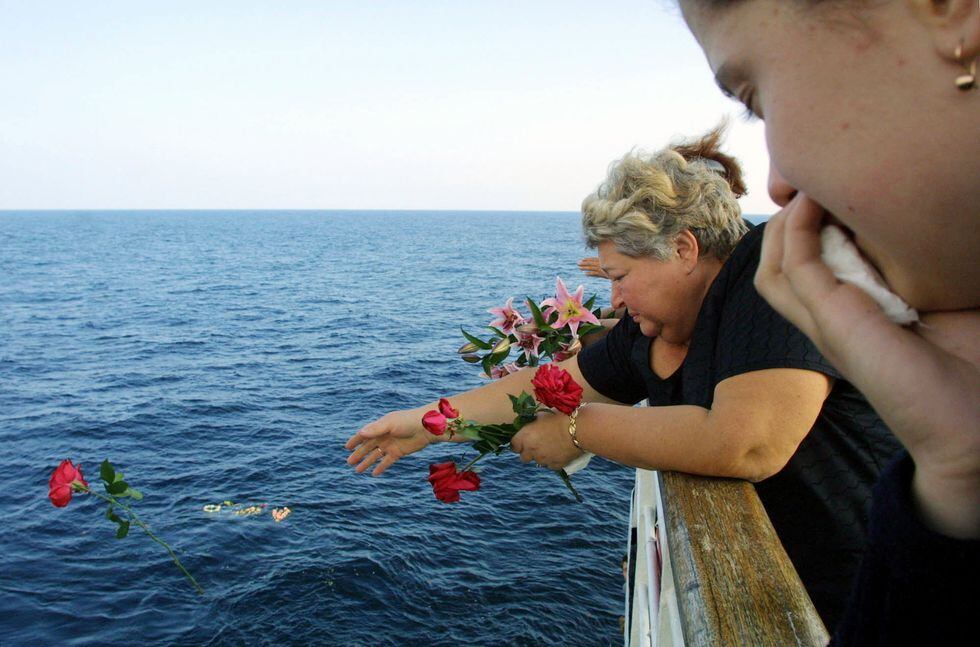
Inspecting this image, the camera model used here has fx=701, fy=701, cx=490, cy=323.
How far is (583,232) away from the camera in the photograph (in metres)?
2.76

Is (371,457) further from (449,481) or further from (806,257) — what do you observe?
(806,257)

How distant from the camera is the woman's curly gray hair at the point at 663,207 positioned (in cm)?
253

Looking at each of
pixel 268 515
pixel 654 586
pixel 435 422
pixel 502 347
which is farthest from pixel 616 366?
pixel 268 515

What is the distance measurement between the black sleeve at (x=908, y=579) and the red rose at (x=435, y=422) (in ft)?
6.17

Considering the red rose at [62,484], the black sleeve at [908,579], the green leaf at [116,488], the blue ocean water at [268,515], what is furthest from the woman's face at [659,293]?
the blue ocean water at [268,515]

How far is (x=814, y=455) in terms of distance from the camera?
2.01 metres

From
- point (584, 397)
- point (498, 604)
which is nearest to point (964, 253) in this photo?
point (584, 397)

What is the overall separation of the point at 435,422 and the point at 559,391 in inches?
20.5

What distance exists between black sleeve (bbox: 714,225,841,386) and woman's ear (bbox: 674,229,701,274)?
0.30 m

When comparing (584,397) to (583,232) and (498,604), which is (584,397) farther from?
(498,604)

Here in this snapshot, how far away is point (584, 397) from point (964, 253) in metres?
2.44

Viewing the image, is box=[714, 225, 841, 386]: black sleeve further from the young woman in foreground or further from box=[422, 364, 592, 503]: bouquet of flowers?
the young woman in foreground

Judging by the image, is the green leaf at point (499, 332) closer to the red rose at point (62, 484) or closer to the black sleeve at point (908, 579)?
the red rose at point (62, 484)

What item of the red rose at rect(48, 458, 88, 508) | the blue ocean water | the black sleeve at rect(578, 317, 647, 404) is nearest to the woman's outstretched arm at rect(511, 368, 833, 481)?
the black sleeve at rect(578, 317, 647, 404)
